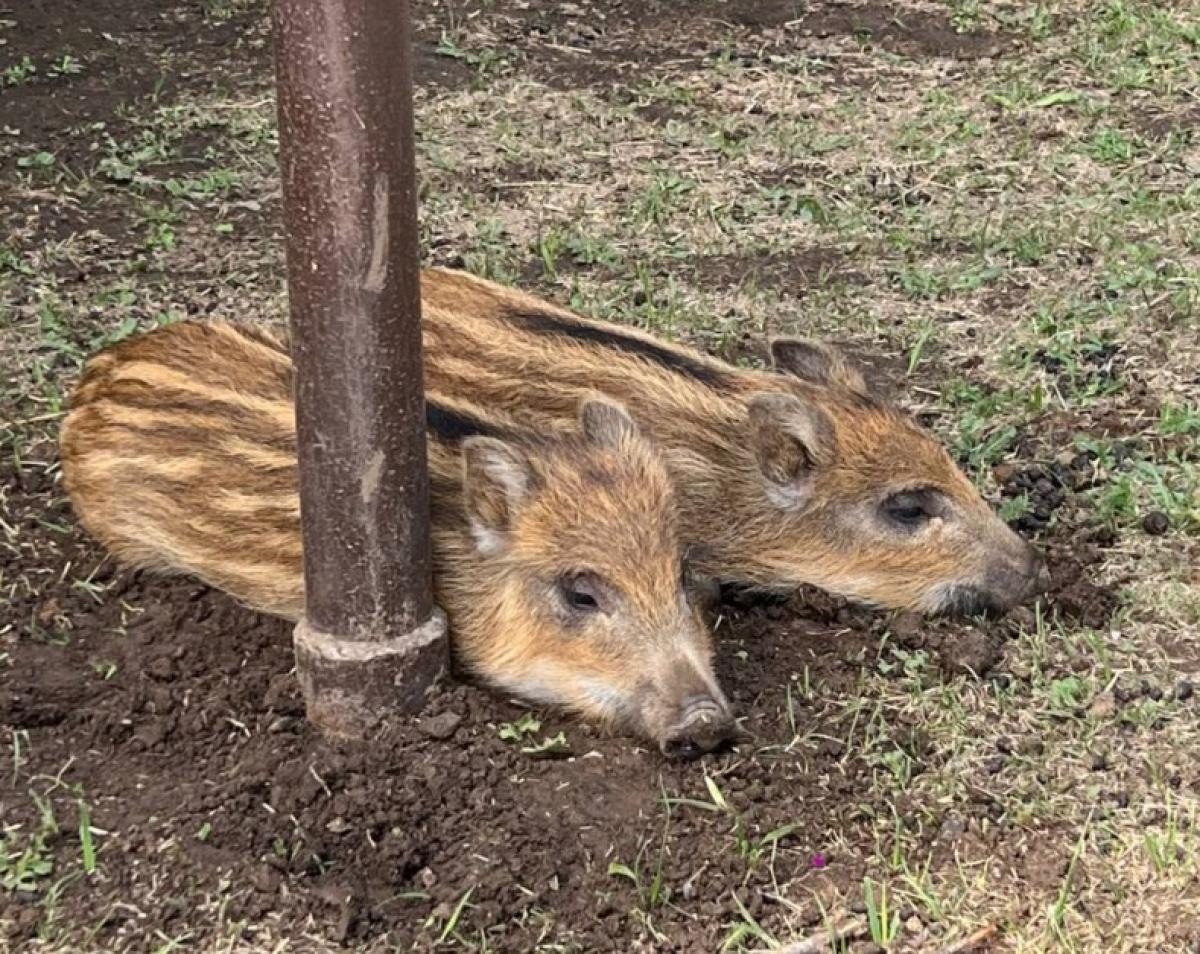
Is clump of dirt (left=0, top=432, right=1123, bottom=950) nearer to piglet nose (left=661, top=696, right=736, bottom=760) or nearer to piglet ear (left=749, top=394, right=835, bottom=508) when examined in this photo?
piglet nose (left=661, top=696, right=736, bottom=760)

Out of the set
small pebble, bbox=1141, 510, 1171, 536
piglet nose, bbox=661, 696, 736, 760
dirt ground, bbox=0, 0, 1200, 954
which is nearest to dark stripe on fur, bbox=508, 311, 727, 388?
dirt ground, bbox=0, 0, 1200, 954

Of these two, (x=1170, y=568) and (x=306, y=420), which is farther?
(x=1170, y=568)

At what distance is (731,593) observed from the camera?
386 centimetres

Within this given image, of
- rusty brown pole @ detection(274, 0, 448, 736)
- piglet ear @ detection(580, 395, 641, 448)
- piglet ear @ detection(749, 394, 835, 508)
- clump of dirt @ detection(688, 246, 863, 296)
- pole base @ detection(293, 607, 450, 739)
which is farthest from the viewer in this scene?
clump of dirt @ detection(688, 246, 863, 296)

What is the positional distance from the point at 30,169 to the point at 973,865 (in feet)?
12.8

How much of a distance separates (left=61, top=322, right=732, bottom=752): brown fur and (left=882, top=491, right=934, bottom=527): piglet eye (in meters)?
0.62

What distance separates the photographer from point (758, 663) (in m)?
3.48

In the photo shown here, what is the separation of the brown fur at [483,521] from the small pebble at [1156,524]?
110cm

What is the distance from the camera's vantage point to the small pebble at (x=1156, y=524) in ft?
12.7

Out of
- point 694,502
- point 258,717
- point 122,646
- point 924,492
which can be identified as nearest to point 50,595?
point 122,646

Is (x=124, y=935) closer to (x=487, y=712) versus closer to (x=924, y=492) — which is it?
(x=487, y=712)

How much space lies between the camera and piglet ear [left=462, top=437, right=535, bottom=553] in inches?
132

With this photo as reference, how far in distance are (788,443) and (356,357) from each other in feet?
4.26

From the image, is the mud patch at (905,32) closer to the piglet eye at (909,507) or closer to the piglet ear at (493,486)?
the piglet eye at (909,507)
